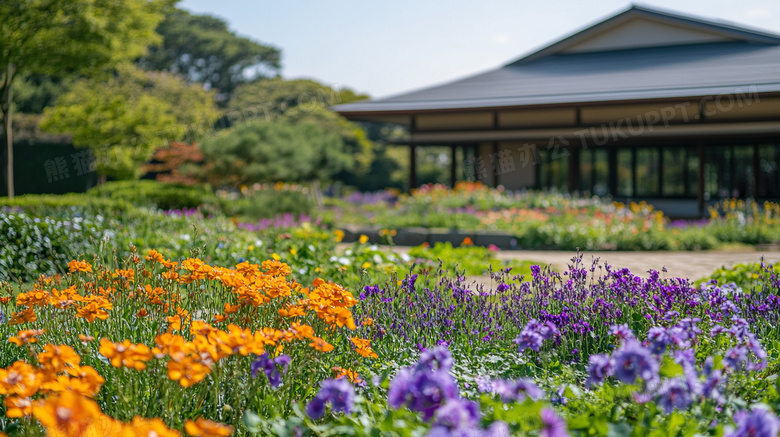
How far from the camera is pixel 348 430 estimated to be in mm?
2180

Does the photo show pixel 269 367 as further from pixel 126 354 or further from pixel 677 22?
pixel 677 22

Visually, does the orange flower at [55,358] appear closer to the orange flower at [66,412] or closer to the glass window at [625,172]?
the orange flower at [66,412]

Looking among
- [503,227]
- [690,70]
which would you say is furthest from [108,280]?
[690,70]

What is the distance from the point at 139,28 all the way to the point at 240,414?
51.1 ft

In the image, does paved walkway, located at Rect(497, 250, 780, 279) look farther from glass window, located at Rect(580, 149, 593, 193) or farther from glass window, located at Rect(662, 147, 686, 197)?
glass window, located at Rect(580, 149, 593, 193)

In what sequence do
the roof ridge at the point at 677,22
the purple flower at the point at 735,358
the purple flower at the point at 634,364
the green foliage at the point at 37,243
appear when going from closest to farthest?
1. the purple flower at the point at 634,364
2. the purple flower at the point at 735,358
3. the green foliage at the point at 37,243
4. the roof ridge at the point at 677,22

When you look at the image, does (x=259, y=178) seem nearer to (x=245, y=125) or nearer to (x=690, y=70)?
(x=245, y=125)

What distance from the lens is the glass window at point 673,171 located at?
17656 mm

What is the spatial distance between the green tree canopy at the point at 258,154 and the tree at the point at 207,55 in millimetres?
20066

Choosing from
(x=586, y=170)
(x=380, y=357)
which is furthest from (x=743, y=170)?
(x=380, y=357)

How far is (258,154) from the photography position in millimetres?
19000

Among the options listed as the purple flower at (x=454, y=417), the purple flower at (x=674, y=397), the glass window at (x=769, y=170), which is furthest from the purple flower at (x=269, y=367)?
the glass window at (x=769, y=170)

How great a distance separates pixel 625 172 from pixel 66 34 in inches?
588

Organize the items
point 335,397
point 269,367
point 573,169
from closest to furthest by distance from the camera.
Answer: point 335,397, point 269,367, point 573,169
